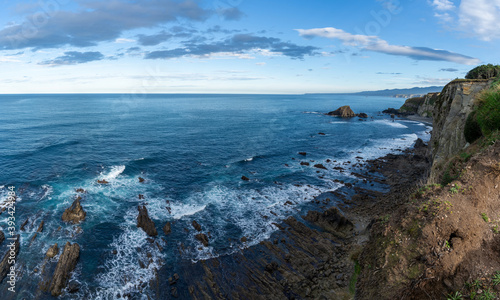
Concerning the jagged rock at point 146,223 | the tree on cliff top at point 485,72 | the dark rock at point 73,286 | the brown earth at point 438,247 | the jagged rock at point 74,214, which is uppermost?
the tree on cliff top at point 485,72

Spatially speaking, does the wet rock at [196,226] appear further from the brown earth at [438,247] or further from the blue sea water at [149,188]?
the brown earth at [438,247]

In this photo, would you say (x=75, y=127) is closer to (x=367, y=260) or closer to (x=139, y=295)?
(x=139, y=295)

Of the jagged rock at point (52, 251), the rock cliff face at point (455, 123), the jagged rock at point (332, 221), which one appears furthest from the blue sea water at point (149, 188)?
the rock cliff face at point (455, 123)

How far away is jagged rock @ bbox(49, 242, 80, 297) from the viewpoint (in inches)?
842

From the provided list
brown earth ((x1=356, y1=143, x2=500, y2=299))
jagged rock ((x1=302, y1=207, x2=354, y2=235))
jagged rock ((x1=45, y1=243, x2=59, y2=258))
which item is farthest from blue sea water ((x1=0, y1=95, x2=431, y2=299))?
brown earth ((x1=356, y1=143, x2=500, y2=299))

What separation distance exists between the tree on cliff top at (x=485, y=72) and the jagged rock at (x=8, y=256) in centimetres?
10069

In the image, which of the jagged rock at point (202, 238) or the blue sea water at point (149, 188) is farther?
the jagged rock at point (202, 238)

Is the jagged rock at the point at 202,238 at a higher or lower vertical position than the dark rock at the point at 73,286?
higher

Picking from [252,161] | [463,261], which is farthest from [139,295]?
[252,161]

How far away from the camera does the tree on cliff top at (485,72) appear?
6462 centimetres

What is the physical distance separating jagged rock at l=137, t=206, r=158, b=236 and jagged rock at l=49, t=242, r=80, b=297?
686 cm

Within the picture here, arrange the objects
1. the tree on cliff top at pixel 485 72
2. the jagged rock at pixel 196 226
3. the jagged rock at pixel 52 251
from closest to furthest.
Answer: the jagged rock at pixel 52 251
the jagged rock at pixel 196 226
the tree on cliff top at pixel 485 72

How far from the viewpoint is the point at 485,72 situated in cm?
6562

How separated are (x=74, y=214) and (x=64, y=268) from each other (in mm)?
9733
